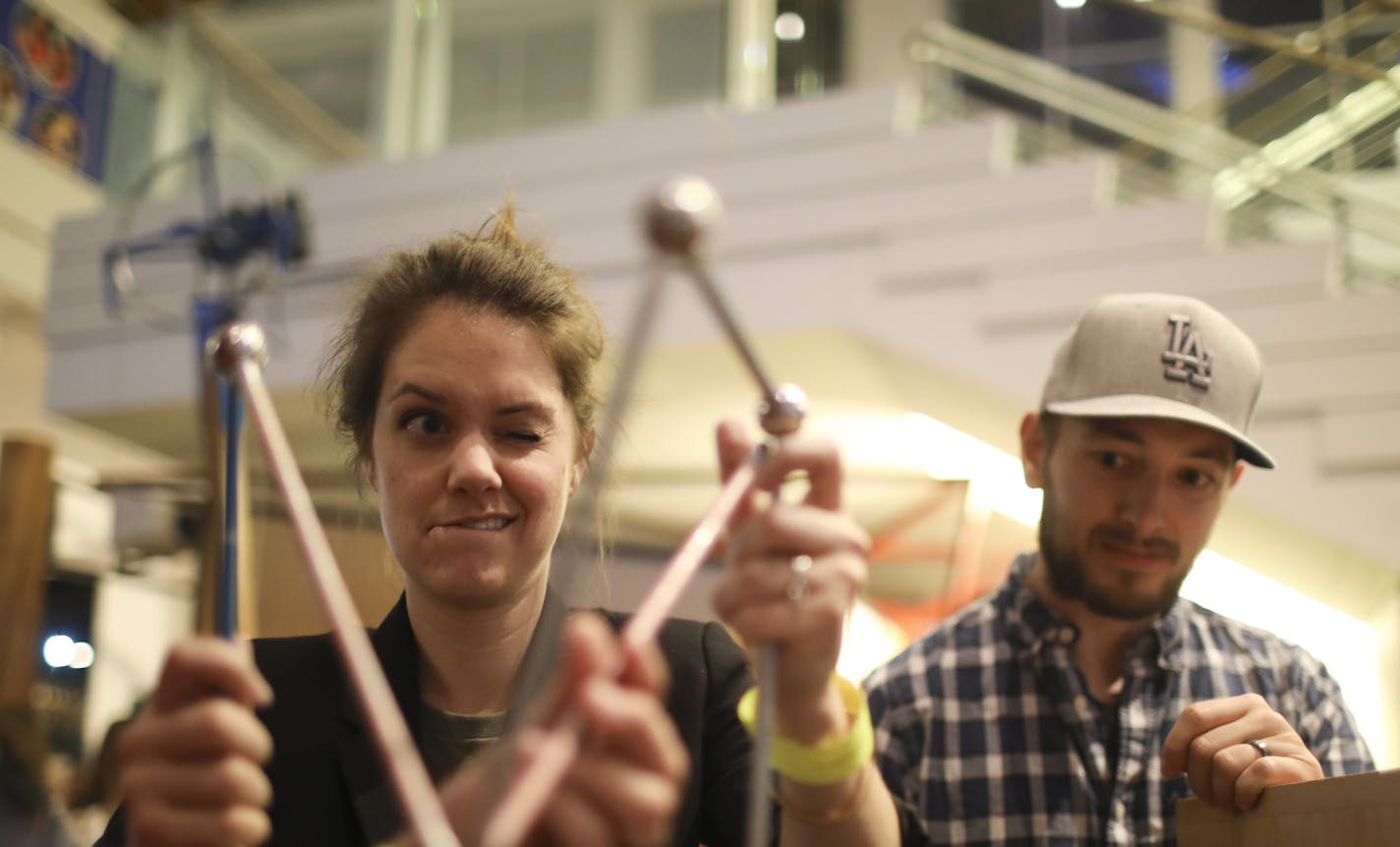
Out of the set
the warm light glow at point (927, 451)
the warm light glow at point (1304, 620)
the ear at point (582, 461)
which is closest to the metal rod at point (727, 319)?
the ear at point (582, 461)

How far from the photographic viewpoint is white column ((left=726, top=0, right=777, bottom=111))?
349 cm

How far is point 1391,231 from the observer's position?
2.59 m

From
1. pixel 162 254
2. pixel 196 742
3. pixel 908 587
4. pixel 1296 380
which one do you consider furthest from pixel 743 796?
pixel 162 254

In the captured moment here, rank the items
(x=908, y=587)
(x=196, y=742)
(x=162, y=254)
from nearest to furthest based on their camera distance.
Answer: (x=196, y=742) → (x=908, y=587) → (x=162, y=254)

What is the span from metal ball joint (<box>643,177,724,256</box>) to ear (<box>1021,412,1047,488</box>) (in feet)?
2.17

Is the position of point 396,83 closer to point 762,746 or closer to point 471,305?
point 471,305

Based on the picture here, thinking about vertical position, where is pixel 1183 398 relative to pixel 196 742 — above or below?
above

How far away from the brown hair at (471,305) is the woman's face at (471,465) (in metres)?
0.04

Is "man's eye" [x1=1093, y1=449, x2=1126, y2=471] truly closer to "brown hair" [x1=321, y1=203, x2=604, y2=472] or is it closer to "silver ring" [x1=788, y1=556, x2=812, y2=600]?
"brown hair" [x1=321, y1=203, x2=604, y2=472]

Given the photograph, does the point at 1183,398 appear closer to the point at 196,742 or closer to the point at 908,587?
the point at 196,742

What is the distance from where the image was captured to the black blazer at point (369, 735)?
2.40 feet

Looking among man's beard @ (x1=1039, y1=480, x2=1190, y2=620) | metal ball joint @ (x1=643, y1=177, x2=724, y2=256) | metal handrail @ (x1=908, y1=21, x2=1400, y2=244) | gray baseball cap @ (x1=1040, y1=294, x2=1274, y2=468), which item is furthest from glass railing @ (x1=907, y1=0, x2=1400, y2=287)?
metal ball joint @ (x1=643, y1=177, x2=724, y2=256)

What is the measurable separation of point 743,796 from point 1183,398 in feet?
1.52

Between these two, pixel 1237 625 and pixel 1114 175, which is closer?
pixel 1237 625
